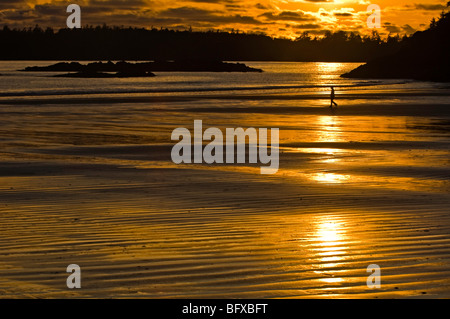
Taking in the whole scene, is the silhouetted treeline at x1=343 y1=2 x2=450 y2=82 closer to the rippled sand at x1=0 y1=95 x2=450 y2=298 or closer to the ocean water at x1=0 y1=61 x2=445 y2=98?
the ocean water at x1=0 y1=61 x2=445 y2=98

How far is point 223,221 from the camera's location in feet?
35.1

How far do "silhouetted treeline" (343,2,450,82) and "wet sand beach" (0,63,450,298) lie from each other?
295 feet

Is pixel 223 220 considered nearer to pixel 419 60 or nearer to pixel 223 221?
pixel 223 221

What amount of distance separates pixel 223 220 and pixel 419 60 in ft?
369

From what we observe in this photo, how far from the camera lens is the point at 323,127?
28.2m

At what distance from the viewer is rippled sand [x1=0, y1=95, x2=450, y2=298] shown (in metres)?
7.65

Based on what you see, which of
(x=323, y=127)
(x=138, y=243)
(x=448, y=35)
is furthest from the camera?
(x=448, y=35)

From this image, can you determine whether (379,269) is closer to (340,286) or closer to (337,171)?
(340,286)

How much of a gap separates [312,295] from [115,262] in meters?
2.33

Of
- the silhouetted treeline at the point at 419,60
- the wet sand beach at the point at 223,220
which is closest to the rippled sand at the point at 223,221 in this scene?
the wet sand beach at the point at 223,220

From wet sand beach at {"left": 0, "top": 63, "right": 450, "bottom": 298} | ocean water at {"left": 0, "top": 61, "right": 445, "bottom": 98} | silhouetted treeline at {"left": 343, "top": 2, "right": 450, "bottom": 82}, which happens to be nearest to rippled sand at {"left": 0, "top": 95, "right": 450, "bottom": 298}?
wet sand beach at {"left": 0, "top": 63, "right": 450, "bottom": 298}

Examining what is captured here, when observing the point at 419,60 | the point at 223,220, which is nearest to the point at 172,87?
the point at 419,60

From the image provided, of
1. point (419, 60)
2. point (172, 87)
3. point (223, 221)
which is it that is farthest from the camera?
point (419, 60)

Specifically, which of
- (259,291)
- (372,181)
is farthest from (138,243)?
(372,181)
